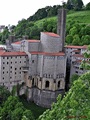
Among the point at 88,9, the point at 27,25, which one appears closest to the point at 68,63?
the point at 27,25

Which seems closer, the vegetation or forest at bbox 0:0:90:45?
the vegetation

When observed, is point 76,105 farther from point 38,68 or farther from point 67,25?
point 67,25

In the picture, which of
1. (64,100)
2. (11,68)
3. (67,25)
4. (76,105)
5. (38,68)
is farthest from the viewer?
(67,25)

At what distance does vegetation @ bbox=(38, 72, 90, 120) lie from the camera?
14.4 m

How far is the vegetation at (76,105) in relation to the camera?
1442 cm

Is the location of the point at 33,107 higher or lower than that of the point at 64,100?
lower

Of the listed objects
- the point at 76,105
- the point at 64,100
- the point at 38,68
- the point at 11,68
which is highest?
the point at 76,105

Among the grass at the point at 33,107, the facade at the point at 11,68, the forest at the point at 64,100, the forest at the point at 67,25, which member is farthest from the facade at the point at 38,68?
the forest at the point at 67,25

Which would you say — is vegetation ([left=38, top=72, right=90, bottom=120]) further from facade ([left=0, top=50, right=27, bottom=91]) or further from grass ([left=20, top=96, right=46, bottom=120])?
facade ([left=0, top=50, right=27, bottom=91])

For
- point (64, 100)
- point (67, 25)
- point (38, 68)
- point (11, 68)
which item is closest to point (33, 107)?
point (38, 68)

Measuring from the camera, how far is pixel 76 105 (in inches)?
567

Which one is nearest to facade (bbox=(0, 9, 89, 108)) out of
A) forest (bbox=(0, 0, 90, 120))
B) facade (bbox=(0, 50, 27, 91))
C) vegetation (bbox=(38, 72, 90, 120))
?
facade (bbox=(0, 50, 27, 91))

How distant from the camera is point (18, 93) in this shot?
60.8m

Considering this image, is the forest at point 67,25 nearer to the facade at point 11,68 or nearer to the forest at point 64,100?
the forest at point 64,100
